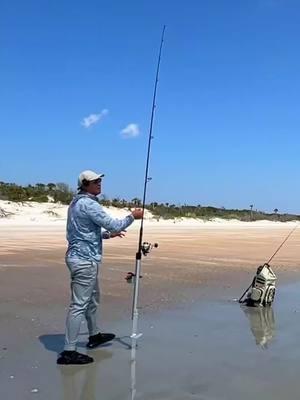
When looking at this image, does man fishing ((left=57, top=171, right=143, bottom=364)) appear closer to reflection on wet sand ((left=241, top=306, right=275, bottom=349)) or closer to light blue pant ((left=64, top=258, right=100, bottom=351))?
light blue pant ((left=64, top=258, right=100, bottom=351))

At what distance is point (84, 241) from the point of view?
574 centimetres

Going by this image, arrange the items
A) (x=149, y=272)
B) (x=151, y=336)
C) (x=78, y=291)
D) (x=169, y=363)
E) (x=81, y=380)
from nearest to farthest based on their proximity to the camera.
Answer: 1. (x=81, y=380)
2. (x=169, y=363)
3. (x=78, y=291)
4. (x=151, y=336)
5. (x=149, y=272)

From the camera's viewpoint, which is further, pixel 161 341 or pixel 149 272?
pixel 149 272

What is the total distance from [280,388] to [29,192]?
39.8 meters

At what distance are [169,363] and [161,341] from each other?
885mm

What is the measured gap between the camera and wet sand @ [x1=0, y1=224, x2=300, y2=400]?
4.84 meters

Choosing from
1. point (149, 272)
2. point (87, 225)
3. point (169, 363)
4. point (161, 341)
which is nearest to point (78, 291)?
point (87, 225)

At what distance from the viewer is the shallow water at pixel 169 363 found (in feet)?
15.5

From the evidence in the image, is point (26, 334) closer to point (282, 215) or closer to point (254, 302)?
point (254, 302)

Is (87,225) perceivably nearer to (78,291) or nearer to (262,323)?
(78,291)

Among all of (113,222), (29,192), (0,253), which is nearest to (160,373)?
(113,222)

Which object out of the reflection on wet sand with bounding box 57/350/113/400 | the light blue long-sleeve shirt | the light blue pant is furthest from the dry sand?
the reflection on wet sand with bounding box 57/350/113/400

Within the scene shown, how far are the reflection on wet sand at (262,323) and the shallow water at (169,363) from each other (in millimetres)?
13

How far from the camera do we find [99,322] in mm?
7387
